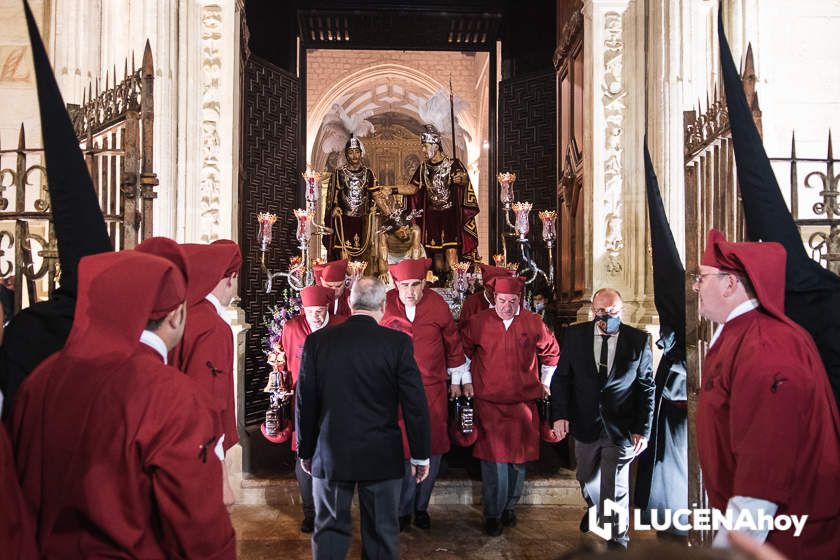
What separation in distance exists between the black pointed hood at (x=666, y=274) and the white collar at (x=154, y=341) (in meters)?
2.78

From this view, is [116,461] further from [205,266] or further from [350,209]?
[350,209]

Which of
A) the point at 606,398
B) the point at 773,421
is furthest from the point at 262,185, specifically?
the point at 773,421

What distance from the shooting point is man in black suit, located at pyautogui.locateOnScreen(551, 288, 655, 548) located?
13.8 feet

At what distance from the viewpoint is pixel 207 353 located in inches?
122

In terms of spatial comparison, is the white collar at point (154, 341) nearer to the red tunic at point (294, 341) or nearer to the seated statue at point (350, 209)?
the red tunic at point (294, 341)

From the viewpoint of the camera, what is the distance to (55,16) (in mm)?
5949

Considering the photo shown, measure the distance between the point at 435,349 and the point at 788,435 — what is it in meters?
3.34

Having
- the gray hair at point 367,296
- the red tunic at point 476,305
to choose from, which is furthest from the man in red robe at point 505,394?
the gray hair at point 367,296

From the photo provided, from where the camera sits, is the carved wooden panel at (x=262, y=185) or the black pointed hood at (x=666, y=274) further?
the carved wooden panel at (x=262, y=185)

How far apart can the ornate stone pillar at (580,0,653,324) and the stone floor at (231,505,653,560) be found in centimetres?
207

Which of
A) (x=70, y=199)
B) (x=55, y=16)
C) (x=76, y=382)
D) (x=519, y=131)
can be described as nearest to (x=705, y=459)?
(x=76, y=382)

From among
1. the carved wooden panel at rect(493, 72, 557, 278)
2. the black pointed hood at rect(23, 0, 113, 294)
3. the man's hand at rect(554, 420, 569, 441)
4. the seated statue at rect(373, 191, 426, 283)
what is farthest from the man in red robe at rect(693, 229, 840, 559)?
the seated statue at rect(373, 191, 426, 283)

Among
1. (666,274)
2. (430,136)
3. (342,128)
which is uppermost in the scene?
(342,128)

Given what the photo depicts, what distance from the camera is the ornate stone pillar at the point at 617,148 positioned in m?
6.35
